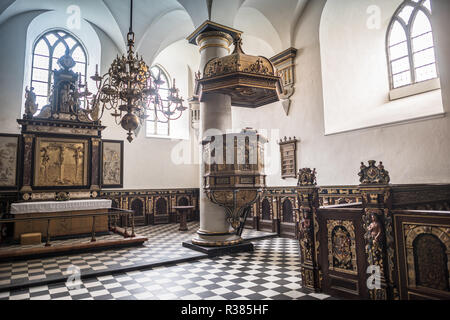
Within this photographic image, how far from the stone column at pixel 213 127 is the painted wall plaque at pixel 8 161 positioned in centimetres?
612

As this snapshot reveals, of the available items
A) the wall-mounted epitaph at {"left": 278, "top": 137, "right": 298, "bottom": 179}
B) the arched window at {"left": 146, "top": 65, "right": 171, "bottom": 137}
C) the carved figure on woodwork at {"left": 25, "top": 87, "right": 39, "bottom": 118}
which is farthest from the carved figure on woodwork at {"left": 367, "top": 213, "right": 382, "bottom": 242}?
the arched window at {"left": 146, "top": 65, "right": 171, "bottom": 137}

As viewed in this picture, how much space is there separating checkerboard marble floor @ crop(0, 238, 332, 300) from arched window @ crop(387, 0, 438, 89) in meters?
4.74

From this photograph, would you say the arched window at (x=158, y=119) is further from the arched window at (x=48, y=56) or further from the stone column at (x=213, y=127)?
the stone column at (x=213, y=127)

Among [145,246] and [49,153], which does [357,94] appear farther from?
[49,153]

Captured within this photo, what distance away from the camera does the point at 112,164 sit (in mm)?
10359

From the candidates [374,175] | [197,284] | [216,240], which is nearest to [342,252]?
[374,175]

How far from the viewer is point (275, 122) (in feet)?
29.2

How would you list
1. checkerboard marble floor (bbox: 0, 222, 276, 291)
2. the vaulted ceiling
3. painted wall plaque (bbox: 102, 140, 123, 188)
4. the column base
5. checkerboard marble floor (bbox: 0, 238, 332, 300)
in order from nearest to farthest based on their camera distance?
1. checkerboard marble floor (bbox: 0, 238, 332, 300)
2. checkerboard marble floor (bbox: 0, 222, 276, 291)
3. the column base
4. the vaulted ceiling
5. painted wall plaque (bbox: 102, 140, 123, 188)

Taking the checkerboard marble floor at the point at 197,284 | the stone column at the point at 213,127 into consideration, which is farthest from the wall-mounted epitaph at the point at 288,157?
the checkerboard marble floor at the point at 197,284

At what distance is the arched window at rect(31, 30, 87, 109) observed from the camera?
9.88 meters

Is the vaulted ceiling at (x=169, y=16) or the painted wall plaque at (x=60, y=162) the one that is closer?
the vaulted ceiling at (x=169, y=16)

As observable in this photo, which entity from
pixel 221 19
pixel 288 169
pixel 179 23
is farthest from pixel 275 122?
pixel 179 23

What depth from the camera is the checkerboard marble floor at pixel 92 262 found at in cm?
454

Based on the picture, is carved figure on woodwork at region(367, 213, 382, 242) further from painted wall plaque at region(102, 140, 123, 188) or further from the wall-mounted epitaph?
painted wall plaque at region(102, 140, 123, 188)
